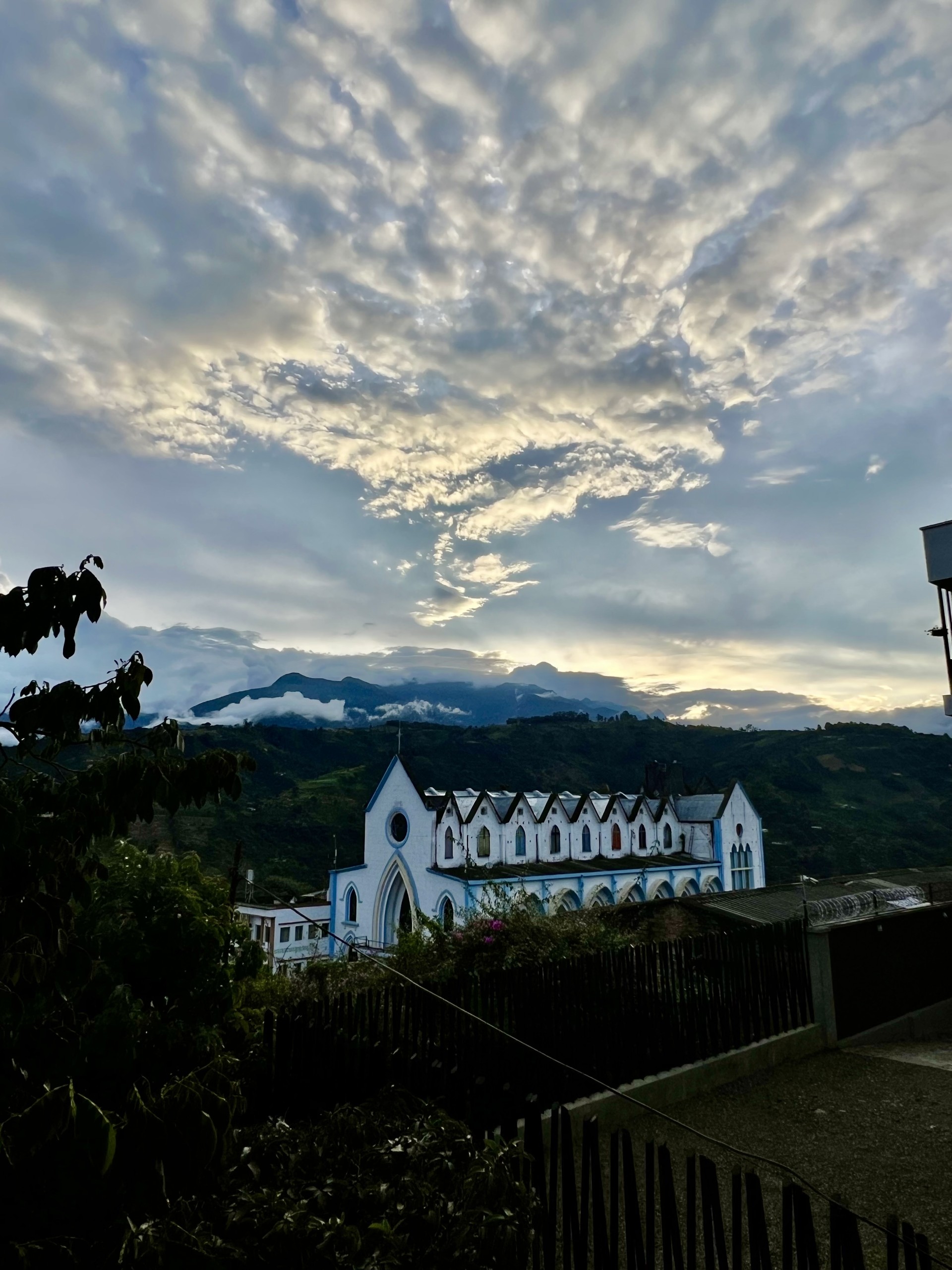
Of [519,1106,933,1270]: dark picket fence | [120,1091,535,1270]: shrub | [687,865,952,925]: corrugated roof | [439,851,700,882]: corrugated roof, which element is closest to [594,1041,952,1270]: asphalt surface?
[519,1106,933,1270]: dark picket fence

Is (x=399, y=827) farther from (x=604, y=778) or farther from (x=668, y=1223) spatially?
(x=604, y=778)

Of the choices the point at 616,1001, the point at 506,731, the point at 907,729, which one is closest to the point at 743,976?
the point at 616,1001

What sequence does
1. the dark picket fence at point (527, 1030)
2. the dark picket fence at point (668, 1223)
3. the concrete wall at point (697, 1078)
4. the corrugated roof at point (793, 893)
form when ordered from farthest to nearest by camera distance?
1. the corrugated roof at point (793, 893)
2. the concrete wall at point (697, 1078)
3. the dark picket fence at point (527, 1030)
4. the dark picket fence at point (668, 1223)

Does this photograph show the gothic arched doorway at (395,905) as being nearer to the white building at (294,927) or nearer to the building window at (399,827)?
the building window at (399,827)

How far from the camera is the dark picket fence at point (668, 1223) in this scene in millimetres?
3590

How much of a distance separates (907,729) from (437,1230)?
18974 centimetres

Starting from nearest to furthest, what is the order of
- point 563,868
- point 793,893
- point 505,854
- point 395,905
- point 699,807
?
point 793,893 < point 505,854 < point 395,905 < point 563,868 < point 699,807

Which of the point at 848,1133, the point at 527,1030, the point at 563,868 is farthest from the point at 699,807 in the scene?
the point at 527,1030

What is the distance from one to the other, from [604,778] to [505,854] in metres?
115

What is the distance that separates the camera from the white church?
44406mm

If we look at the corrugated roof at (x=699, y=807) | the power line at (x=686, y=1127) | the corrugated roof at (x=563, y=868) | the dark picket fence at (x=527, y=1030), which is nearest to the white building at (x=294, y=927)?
the corrugated roof at (x=563, y=868)

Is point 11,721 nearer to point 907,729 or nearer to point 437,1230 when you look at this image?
point 437,1230

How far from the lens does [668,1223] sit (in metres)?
4.17

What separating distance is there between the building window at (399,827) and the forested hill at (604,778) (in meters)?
36.3
